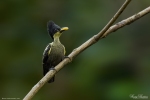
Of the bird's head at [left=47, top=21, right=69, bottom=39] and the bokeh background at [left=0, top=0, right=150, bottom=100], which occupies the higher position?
the bokeh background at [left=0, top=0, right=150, bottom=100]

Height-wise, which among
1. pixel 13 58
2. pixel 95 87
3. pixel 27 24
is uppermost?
pixel 27 24

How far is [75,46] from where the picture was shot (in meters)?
7.13

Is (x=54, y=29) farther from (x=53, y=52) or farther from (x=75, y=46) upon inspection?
(x=75, y=46)

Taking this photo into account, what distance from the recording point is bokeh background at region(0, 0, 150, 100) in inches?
276

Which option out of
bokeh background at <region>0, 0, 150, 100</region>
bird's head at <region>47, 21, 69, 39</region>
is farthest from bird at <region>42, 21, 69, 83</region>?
bokeh background at <region>0, 0, 150, 100</region>

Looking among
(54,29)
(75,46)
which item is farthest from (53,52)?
(75,46)

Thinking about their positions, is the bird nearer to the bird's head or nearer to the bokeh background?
the bird's head

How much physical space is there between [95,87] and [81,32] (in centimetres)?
88

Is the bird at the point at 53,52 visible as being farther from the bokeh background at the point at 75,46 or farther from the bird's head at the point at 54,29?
the bokeh background at the point at 75,46

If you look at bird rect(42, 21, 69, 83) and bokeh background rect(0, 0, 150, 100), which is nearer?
bird rect(42, 21, 69, 83)

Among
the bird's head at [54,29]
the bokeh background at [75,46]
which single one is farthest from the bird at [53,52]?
the bokeh background at [75,46]

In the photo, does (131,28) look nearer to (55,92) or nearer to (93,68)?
(93,68)

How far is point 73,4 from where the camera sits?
26.2ft

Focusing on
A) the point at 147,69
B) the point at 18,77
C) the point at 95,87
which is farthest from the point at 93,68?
the point at 18,77
